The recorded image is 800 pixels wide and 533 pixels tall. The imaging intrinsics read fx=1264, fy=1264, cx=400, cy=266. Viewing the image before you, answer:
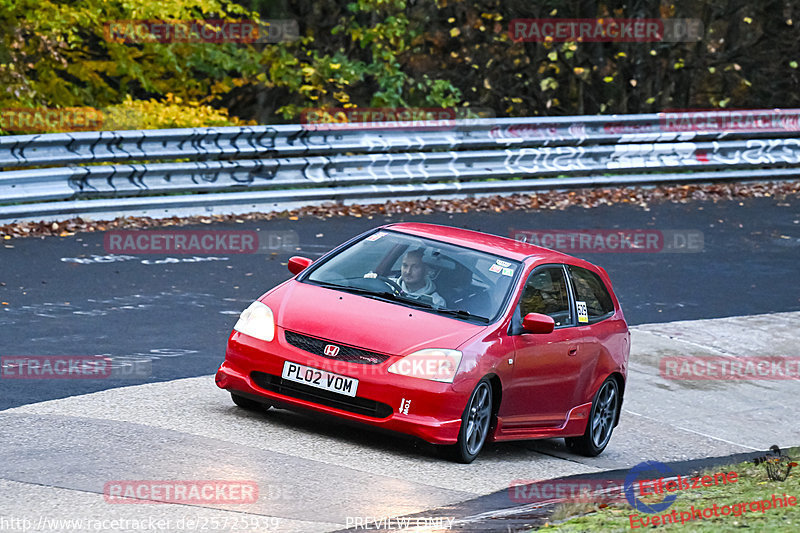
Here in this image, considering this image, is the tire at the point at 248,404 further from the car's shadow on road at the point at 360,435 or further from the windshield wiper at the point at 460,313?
the windshield wiper at the point at 460,313

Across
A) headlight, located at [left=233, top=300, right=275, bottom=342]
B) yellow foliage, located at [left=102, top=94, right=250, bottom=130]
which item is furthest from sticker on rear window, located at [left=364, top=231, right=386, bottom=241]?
yellow foliage, located at [left=102, top=94, right=250, bottom=130]

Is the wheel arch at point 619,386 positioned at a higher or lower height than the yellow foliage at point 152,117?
lower

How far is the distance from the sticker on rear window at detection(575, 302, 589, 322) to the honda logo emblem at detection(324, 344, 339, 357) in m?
2.19

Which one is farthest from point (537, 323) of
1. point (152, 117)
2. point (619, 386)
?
point (152, 117)

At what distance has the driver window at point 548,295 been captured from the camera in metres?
8.80

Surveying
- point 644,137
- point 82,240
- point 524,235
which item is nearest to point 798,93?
point 644,137

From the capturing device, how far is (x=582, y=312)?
9375 mm

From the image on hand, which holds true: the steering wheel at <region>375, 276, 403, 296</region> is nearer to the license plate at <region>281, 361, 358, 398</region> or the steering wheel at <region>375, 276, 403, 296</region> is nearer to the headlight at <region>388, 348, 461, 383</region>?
the headlight at <region>388, 348, 461, 383</region>

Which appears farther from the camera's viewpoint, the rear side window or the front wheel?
the rear side window

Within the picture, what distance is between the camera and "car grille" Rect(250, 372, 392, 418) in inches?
310

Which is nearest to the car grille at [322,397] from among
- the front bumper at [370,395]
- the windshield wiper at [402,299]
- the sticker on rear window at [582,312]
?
the front bumper at [370,395]

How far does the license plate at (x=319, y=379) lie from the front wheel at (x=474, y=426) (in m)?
0.72

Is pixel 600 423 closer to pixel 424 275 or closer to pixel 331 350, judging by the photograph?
pixel 424 275

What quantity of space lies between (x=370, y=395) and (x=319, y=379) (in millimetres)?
353
